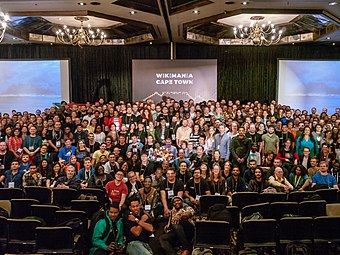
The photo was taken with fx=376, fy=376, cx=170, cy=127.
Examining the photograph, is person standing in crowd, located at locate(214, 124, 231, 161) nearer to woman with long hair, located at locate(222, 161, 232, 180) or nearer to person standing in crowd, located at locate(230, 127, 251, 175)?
person standing in crowd, located at locate(230, 127, 251, 175)

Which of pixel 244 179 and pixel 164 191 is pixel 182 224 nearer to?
pixel 164 191

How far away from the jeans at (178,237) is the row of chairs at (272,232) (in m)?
0.24

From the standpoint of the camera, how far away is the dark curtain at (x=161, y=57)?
15672mm

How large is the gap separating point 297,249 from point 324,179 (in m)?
2.52

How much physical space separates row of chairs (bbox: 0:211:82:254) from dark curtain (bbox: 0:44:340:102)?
35.4 ft

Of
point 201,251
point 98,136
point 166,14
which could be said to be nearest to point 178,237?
point 201,251

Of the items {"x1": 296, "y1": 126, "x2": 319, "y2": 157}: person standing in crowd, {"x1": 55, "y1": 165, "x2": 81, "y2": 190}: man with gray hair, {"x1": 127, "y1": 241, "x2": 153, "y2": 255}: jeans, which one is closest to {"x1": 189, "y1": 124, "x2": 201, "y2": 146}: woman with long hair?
{"x1": 296, "y1": 126, "x2": 319, "y2": 157}: person standing in crowd

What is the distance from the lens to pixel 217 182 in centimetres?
708

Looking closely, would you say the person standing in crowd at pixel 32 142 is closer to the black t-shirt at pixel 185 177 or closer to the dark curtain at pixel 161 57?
the black t-shirt at pixel 185 177

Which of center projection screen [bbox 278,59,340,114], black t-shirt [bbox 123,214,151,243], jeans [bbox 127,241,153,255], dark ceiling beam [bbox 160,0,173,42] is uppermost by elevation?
dark ceiling beam [bbox 160,0,173,42]

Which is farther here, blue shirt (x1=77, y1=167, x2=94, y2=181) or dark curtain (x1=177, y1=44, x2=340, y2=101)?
dark curtain (x1=177, y1=44, x2=340, y2=101)

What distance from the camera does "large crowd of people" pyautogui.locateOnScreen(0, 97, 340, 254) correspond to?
18.9 feet

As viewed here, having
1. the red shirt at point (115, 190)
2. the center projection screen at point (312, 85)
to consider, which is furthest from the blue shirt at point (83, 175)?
the center projection screen at point (312, 85)

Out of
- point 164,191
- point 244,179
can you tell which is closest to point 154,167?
point 164,191
